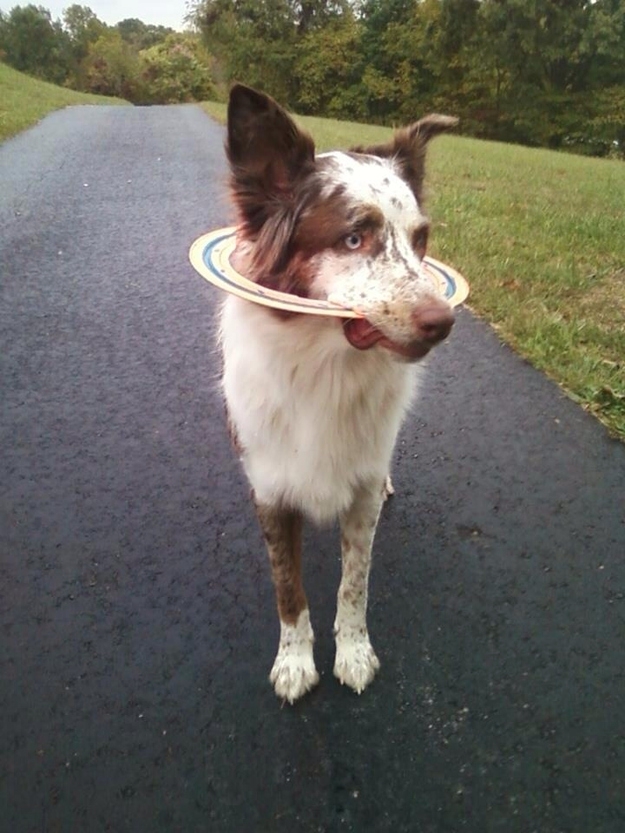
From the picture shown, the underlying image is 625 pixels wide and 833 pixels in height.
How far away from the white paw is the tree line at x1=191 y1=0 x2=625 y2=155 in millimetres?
33169

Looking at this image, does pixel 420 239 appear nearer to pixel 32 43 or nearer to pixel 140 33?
pixel 32 43

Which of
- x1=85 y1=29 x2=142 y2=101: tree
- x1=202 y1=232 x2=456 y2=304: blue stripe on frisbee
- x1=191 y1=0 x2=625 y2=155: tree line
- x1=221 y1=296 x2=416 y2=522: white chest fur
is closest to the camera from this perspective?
x1=202 y1=232 x2=456 y2=304: blue stripe on frisbee

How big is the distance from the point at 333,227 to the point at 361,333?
333mm

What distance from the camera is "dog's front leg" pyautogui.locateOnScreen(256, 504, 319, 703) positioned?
7.92 ft

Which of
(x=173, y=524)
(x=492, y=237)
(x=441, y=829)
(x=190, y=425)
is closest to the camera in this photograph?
(x=441, y=829)

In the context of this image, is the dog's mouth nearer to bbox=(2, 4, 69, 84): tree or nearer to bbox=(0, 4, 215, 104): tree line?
bbox=(0, 4, 215, 104): tree line

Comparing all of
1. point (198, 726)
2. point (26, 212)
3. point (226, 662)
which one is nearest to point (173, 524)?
point (226, 662)

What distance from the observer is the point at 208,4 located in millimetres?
36219

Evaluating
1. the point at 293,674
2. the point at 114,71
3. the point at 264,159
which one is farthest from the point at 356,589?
the point at 114,71

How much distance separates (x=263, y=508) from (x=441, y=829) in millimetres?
1144

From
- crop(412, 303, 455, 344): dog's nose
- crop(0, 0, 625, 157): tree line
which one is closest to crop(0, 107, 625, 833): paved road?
crop(412, 303, 455, 344): dog's nose

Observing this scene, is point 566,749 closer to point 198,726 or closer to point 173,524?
point 198,726

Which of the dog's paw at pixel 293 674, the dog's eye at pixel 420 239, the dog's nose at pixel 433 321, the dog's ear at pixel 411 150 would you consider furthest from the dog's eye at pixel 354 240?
the dog's paw at pixel 293 674

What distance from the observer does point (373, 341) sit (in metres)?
2.00
